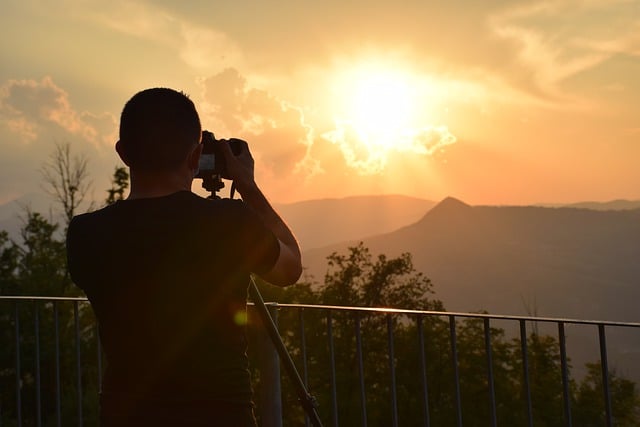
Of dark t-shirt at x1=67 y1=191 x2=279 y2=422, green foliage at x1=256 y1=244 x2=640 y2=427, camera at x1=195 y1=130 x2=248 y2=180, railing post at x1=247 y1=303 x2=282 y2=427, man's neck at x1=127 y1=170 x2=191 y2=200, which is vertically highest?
camera at x1=195 y1=130 x2=248 y2=180

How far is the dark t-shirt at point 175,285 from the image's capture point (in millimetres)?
1640

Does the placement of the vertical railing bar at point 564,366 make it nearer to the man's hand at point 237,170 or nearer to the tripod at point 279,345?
the tripod at point 279,345

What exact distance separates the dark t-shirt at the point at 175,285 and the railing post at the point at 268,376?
2.13 meters

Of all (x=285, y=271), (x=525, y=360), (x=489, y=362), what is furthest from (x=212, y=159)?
(x=489, y=362)

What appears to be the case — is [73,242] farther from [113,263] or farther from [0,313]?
[0,313]

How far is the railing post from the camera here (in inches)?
151

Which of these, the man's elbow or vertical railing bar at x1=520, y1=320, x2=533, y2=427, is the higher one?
the man's elbow

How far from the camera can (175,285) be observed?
164 cm

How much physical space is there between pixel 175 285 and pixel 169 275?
26 millimetres

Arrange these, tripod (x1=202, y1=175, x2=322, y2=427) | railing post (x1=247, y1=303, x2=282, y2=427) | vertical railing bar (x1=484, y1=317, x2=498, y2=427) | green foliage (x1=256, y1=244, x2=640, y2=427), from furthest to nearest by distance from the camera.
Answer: green foliage (x1=256, y1=244, x2=640, y2=427) < railing post (x1=247, y1=303, x2=282, y2=427) < vertical railing bar (x1=484, y1=317, x2=498, y2=427) < tripod (x1=202, y1=175, x2=322, y2=427)

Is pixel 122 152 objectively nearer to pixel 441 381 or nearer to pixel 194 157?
pixel 194 157

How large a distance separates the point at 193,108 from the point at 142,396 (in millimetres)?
706

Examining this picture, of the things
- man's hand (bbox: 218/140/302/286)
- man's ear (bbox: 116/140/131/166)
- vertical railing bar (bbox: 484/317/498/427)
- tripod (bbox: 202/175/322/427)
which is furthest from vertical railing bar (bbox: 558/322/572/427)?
man's ear (bbox: 116/140/131/166)

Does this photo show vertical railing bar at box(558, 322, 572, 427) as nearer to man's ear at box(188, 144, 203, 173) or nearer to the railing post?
the railing post
